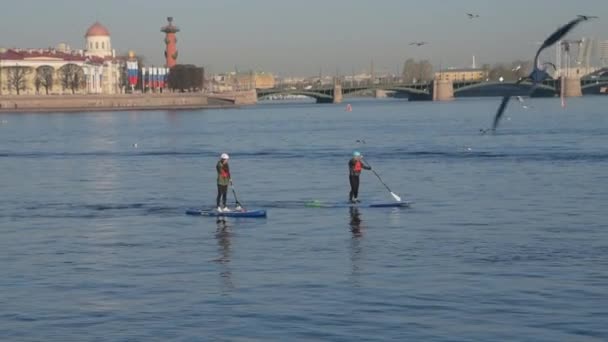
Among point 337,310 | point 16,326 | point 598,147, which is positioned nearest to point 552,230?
point 337,310

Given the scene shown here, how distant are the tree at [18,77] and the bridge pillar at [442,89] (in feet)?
→ 193

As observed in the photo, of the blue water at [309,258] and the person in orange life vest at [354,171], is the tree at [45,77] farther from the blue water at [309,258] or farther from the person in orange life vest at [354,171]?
the person in orange life vest at [354,171]

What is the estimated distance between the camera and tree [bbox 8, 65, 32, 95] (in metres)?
184

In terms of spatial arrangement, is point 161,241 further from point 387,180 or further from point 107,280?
point 387,180

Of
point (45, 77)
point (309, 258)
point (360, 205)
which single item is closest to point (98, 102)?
point (45, 77)

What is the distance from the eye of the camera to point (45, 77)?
609 feet

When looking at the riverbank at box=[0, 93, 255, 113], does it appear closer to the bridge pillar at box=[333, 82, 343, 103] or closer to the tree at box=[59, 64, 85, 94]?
the tree at box=[59, 64, 85, 94]

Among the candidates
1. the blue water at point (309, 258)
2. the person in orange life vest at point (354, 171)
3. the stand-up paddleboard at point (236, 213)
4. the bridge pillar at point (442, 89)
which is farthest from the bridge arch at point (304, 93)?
the stand-up paddleboard at point (236, 213)

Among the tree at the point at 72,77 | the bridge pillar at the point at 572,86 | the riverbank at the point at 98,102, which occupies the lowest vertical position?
the riverbank at the point at 98,102

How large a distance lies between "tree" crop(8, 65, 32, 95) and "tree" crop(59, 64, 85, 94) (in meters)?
5.13

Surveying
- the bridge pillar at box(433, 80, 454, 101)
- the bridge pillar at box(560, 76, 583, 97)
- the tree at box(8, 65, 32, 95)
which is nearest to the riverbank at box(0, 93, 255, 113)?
the tree at box(8, 65, 32, 95)

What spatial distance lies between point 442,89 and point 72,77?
54170 millimetres

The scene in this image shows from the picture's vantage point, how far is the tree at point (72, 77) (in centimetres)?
18712

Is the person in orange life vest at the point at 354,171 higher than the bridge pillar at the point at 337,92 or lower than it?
higher
